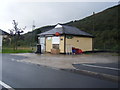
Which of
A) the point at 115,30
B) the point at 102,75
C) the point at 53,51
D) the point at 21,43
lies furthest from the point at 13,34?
the point at 102,75

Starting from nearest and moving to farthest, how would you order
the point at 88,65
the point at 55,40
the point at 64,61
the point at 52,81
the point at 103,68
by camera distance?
the point at 52,81, the point at 103,68, the point at 88,65, the point at 64,61, the point at 55,40

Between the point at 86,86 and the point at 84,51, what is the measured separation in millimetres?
20871

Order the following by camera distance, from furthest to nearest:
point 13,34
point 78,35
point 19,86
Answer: point 13,34 < point 78,35 < point 19,86

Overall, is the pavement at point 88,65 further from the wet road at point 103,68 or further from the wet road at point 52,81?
the wet road at point 52,81

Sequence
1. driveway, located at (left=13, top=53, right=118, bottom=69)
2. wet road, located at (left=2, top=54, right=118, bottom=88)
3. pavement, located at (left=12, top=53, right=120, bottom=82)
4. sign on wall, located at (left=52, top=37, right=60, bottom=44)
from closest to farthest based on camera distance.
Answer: wet road, located at (left=2, top=54, right=118, bottom=88) < pavement, located at (left=12, top=53, right=120, bottom=82) < driveway, located at (left=13, top=53, right=118, bottom=69) < sign on wall, located at (left=52, top=37, right=60, bottom=44)

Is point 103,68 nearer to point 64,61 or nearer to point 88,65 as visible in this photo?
point 88,65

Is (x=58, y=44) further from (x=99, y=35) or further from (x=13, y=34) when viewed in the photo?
(x=99, y=35)

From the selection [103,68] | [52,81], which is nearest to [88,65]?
[103,68]

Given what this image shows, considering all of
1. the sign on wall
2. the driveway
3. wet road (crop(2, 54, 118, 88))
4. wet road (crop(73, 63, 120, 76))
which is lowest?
wet road (crop(2, 54, 118, 88))

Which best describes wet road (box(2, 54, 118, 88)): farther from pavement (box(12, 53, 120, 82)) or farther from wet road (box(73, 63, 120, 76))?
wet road (box(73, 63, 120, 76))

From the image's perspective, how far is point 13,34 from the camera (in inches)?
1388

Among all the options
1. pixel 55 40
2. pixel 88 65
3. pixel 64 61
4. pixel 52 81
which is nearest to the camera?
pixel 52 81

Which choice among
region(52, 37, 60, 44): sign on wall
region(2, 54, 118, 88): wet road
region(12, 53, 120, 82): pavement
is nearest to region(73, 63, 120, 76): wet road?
region(12, 53, 120, 82): pavement

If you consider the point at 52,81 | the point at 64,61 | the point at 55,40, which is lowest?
the point at 52,81
